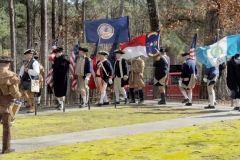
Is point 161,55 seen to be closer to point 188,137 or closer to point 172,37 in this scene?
point 188,137

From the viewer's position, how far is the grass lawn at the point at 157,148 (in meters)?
8.30

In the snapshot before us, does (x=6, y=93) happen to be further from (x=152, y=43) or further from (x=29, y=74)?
(x=152, y=43)

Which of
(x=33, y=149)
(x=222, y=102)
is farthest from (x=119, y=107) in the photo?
(x=33, y=149)

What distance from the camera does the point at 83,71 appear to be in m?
16.9

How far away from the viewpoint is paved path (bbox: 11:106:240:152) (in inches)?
388

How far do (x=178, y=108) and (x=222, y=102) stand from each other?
4385mm

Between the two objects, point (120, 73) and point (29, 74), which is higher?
point (120, 73)

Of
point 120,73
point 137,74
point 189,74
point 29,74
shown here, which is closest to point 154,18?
point 137,74

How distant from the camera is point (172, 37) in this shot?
37.0 meters

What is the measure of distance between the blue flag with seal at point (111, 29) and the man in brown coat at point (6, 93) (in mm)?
10572

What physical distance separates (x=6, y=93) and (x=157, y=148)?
2.92 metres

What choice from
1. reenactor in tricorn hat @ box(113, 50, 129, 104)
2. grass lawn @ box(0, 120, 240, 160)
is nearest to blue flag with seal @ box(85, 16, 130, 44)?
reenactor in tricorn hat @ box(113, 50, 129, 104)

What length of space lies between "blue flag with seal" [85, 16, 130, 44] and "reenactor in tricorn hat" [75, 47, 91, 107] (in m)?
2.54

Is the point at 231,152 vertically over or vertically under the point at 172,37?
under
